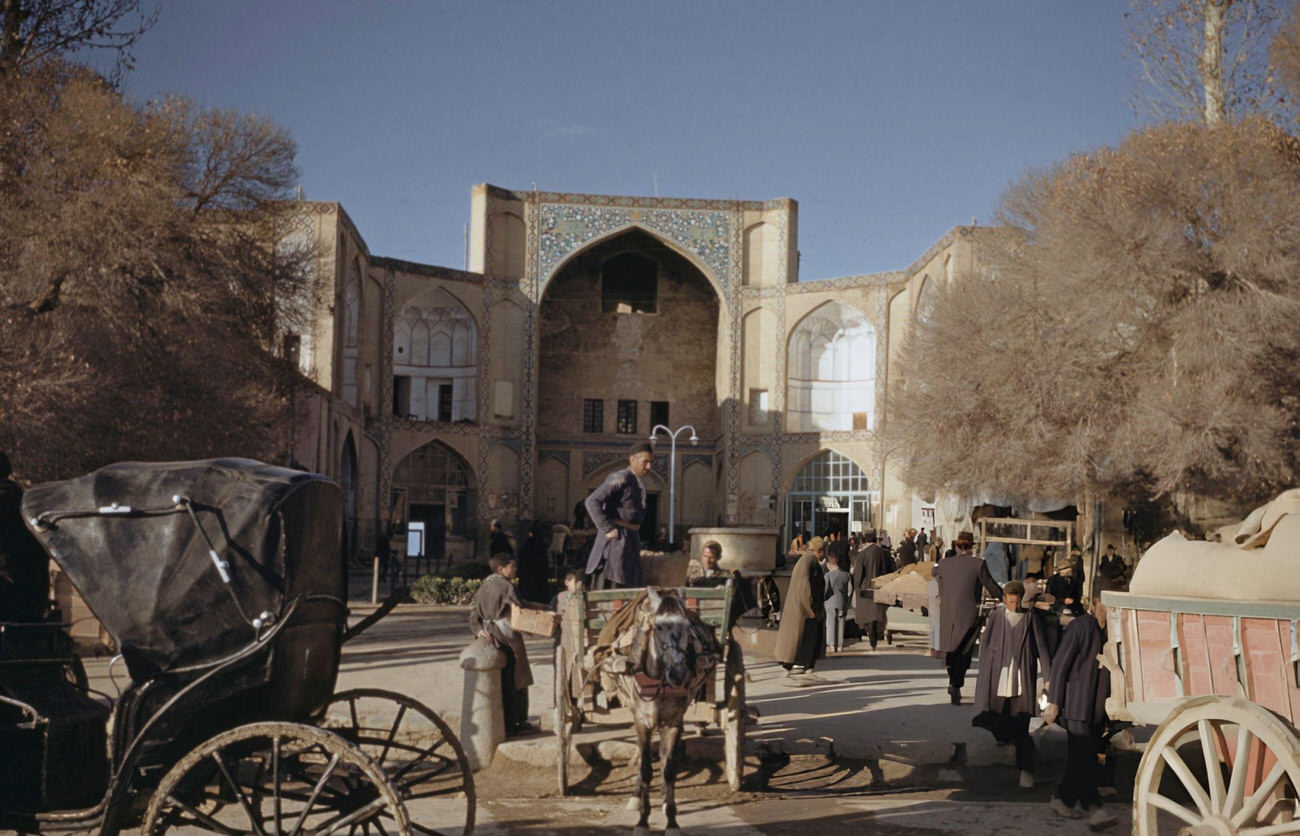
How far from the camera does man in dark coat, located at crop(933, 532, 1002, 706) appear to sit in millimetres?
9156

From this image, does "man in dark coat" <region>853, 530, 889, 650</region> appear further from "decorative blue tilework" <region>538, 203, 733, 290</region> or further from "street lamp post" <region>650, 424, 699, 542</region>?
"decorative blue tilework" <region>538, 203, 733, 290</region>

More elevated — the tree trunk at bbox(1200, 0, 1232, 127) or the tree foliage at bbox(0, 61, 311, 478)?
the tree trunk at bbox(1200, 0, 1232, 127)

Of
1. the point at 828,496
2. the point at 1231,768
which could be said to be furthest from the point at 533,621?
the point at 828,496

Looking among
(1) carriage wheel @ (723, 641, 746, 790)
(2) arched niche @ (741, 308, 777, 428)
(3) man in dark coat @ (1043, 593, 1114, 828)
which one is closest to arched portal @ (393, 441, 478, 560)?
(2) arched niche @ (741, 308, 777, 428)

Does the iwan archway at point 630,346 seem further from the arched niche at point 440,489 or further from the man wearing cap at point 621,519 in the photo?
the man wearing cap at point 621,519

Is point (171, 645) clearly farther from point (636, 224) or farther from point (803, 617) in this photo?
point (636, 224)

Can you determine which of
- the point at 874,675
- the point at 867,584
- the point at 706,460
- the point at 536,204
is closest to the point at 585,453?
the point at 706,460

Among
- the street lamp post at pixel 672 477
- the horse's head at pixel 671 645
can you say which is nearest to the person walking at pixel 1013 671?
the horse's head at pixel 671 645

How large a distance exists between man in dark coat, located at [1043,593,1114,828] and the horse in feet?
6.11

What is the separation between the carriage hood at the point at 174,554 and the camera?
12.8 ft

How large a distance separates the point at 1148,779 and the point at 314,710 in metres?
2.77

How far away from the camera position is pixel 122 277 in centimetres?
1313

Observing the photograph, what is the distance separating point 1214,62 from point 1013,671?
14.8 m

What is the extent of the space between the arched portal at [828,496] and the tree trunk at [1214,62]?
611 inches
